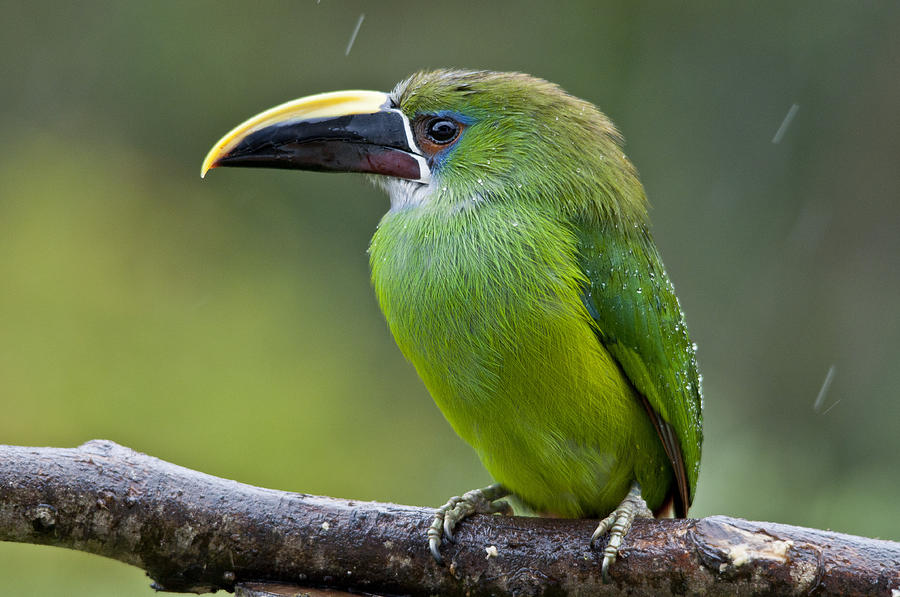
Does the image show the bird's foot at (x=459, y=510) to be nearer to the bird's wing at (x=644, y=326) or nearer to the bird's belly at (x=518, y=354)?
the bird's belly at (x=518, y=354)

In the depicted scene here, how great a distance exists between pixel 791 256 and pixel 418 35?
109 inches

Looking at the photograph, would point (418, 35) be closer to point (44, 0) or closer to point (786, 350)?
point (44, 0)

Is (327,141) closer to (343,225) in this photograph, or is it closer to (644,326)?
(644,326)

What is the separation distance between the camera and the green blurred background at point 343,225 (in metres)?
5.56

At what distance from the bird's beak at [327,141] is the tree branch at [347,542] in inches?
40.6

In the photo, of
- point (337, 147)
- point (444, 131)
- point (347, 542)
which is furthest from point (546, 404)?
point (337, 147)

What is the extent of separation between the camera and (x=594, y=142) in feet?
10.8

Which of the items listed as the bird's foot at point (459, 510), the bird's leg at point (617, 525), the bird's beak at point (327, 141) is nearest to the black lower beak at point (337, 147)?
the bird's beak at point (327, 141)

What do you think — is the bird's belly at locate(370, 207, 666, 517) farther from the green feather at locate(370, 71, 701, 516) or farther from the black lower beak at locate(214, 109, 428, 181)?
the black lower beak at locate(214, 109, 428, 181)

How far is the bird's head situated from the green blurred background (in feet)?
6.94

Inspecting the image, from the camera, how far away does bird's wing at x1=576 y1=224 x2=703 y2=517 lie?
303cm

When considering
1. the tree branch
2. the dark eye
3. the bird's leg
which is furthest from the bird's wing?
the dark eye

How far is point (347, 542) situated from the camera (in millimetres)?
2811

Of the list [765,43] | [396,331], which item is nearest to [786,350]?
[765,43]
